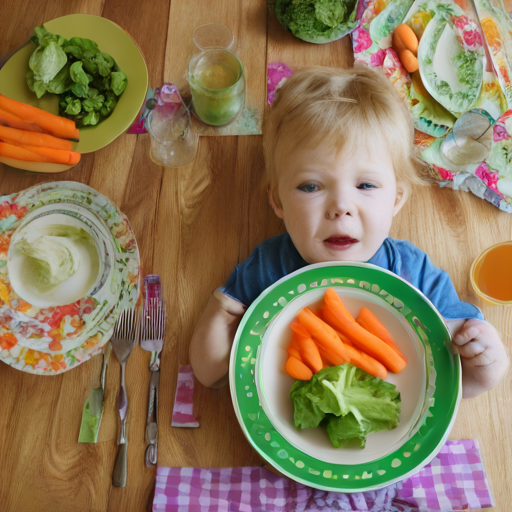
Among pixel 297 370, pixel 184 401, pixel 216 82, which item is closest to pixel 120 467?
pixel 184 401

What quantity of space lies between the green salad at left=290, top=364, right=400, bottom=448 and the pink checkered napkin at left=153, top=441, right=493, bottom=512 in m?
0.19

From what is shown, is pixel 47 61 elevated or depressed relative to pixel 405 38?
depressed

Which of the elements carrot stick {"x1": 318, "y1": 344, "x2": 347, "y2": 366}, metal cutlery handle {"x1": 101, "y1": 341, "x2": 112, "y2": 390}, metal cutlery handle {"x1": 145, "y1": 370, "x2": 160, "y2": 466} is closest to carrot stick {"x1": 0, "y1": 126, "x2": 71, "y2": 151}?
metal cutlery handle {"x1": 101, "y1": 341, "x2": 112, "y2": 390}

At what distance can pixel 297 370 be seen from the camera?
2.99 ft

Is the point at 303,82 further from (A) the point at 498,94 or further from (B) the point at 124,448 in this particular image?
(B) the point at 124,448

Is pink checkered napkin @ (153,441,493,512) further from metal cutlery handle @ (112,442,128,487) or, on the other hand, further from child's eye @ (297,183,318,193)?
child's eye @ (297,183,318,193)

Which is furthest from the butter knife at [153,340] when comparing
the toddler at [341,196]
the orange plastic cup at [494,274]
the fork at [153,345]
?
the orange plastic cup at [494,274]

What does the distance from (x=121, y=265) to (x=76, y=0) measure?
2.84ft

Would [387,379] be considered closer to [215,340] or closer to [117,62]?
[215,340]

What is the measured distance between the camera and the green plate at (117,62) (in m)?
1.23

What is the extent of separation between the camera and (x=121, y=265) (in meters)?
1.15

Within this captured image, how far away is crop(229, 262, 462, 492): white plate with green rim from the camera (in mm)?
872

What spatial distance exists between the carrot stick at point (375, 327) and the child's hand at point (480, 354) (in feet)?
0.41

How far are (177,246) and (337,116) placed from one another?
51 centimetres
